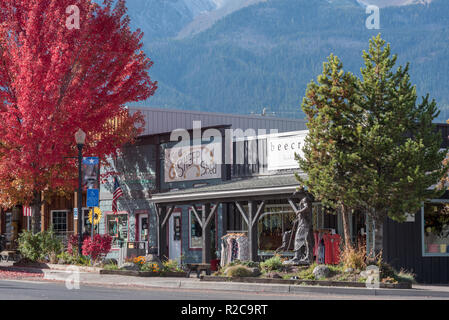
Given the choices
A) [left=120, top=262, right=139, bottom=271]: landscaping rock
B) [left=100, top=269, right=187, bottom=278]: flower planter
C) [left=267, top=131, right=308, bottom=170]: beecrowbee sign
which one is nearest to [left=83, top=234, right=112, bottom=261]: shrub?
[left=100, top=269, right=187, bottom=278]: flower planter

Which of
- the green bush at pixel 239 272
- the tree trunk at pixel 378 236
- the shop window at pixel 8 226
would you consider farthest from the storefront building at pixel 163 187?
the shop window at pixel 8 226

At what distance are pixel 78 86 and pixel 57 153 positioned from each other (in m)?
2.85

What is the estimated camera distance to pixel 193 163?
3189 cm

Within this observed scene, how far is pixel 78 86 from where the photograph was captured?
3116 cm

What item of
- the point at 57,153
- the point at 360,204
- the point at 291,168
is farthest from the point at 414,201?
the point at 57,153

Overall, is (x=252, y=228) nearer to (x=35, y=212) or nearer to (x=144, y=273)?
(x=144, y=273)

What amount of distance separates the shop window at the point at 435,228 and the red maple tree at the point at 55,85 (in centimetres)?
1396

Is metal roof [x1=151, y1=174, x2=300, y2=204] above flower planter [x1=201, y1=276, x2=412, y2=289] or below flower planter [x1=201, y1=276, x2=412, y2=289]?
above

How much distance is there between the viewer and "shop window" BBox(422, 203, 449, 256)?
2473cm

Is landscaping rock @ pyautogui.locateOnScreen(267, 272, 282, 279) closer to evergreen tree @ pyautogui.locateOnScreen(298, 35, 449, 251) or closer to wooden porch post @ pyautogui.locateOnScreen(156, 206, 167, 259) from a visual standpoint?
evergreen tree @ pyautogui.locateOnScreen(298, 35, 449, 251)

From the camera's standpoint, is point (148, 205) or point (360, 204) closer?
point (360, 204)

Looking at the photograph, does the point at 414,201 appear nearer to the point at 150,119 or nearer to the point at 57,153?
the point at 57,153

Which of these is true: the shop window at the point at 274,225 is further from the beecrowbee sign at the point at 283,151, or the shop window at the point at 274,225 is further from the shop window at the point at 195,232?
the shop window at the point at 195,232

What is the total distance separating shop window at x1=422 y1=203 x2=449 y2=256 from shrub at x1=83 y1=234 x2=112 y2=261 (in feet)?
38.4
